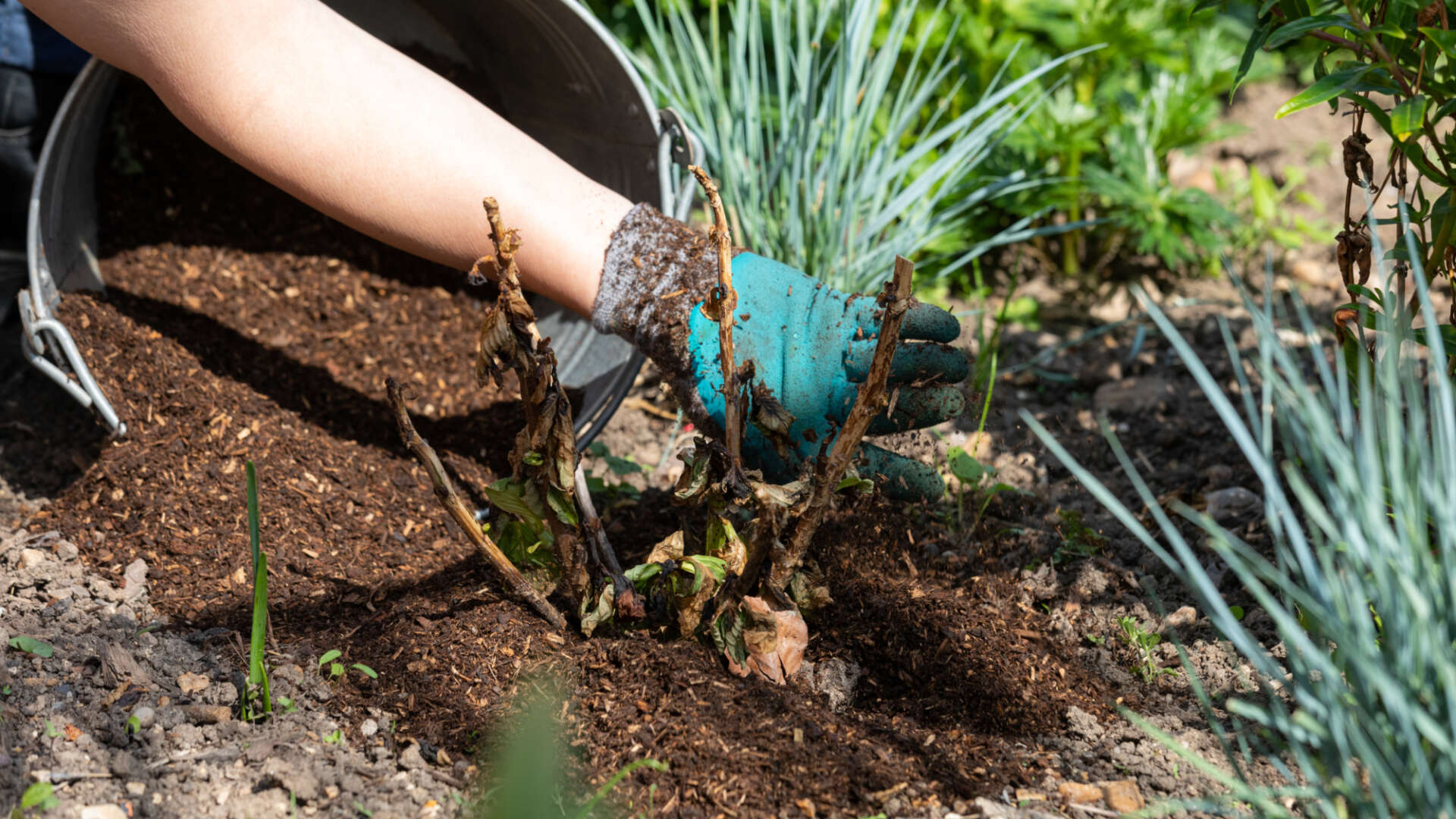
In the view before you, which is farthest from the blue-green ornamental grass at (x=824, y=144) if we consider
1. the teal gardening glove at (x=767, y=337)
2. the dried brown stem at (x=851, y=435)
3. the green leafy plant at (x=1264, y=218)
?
the dried brown stem at (x=851, y=435)

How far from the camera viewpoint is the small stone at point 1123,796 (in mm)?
957

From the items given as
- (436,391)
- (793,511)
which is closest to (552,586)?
(793,511)

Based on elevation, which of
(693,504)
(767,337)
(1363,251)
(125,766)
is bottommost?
(125,766)

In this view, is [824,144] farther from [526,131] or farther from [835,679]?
[835,679]

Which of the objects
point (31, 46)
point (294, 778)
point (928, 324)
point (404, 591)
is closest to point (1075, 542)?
point (928, 324)

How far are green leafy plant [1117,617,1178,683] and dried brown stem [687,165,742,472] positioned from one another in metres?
0.51

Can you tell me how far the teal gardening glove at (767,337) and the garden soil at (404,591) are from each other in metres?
0.12

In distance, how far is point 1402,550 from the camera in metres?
0.67

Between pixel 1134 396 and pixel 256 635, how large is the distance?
1.46 m

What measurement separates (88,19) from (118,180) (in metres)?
0.62

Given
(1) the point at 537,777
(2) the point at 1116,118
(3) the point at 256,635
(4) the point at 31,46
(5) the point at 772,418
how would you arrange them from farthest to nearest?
1. (2) the point at 1116,118
2. (4) the point at 31,46
3. (5) the point at 772,418
4. (3) the point at 256,635
5. (1) the point at 537,777

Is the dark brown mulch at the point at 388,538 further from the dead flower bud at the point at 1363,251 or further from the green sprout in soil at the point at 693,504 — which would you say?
the dead flower bud at the point at 1363,251

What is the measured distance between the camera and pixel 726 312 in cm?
101

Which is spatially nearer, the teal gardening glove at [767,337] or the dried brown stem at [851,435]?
the dried brown stem at [851,435]
